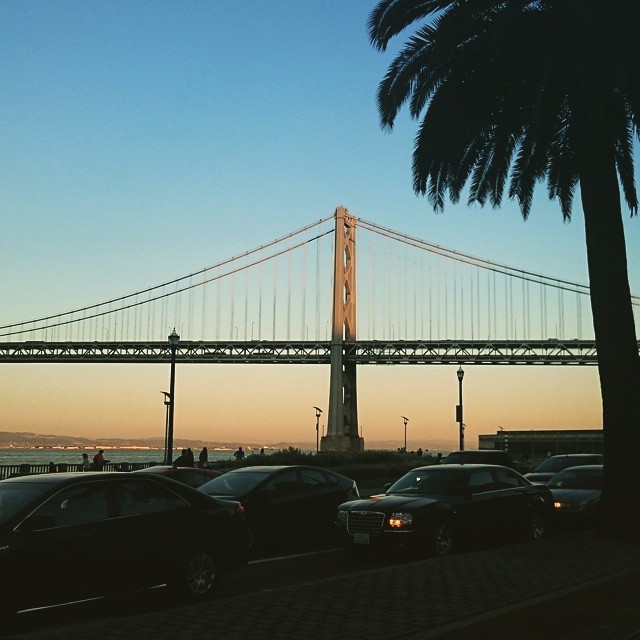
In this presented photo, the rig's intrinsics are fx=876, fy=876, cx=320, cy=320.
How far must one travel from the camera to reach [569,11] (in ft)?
48.0

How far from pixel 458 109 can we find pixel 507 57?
142cm

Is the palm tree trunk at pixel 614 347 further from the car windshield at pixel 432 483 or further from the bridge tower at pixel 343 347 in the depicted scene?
the bridge tower at pixel 343 347

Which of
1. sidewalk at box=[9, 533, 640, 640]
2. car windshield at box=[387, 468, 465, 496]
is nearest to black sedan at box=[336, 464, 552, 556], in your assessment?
car windshield at box=[387, 468, 465, 496]

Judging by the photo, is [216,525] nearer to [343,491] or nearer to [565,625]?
[565,625]

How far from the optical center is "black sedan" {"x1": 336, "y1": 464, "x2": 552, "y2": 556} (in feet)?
45.0

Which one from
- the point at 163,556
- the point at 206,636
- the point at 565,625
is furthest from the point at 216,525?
the point at 565,625

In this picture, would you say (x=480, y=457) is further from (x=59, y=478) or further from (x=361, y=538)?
(x=59, y=478)

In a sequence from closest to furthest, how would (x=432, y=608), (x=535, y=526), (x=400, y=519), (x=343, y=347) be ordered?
(x=432, y=608) < (x=400, y=519) < (x=535, y=526) < (x=343, y=347)

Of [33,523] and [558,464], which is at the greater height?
[558,464]

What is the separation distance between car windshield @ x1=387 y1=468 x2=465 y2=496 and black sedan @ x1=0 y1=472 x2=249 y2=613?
202 inches

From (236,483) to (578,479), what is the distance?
8435 mm

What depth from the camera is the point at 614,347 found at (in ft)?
47.2

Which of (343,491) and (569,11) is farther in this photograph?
(343,491)

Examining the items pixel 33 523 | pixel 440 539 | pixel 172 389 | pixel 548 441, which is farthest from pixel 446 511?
pixel 548 441
